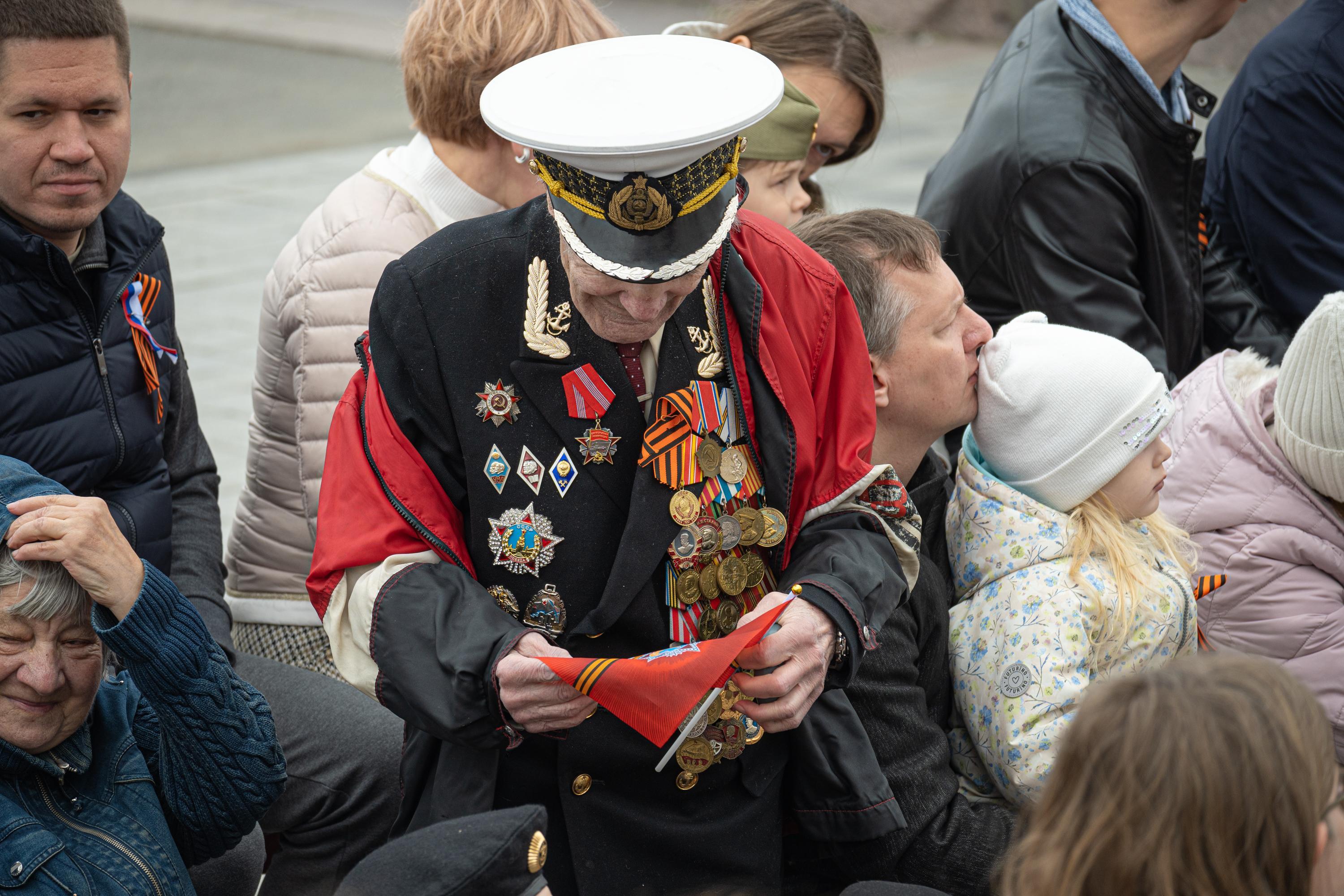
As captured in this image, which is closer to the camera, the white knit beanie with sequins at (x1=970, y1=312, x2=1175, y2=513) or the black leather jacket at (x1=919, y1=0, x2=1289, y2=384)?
the white knit beanie with sequins at (x1=970, y1=312, x2=1175, y2=513)

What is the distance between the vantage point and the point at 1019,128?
3.05m

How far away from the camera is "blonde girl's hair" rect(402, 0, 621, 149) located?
2754 mm

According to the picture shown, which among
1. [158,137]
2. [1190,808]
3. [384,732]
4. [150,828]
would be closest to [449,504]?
[150,828]

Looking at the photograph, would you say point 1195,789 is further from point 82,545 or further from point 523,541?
point 82,545

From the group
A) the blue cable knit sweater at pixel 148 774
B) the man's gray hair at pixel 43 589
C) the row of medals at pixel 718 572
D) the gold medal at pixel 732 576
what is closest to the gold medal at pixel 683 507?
the row of medals at pixel 718 572

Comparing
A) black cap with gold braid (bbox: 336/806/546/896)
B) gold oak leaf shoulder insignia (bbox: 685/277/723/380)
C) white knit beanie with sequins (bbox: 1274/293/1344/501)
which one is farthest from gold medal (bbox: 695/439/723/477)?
white knit beanie with sequins (bbox: 1274/293/1344/501)

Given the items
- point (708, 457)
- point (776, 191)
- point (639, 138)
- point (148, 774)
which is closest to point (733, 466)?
point (708, 457)

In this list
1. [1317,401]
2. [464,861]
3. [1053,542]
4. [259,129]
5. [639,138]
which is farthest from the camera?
[259,129]

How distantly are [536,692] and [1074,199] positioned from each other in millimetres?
1872

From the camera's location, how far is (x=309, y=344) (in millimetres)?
2797

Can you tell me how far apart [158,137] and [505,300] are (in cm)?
986

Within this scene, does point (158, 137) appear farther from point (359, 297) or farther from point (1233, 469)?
point (1233, 469)

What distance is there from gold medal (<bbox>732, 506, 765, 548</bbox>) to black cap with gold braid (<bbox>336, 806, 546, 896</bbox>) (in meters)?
0.63

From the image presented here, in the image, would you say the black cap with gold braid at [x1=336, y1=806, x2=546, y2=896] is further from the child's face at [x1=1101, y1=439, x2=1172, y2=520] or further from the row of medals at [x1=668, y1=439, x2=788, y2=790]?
the child's face at [x1=1101, y1=439, x2=1172, y2=520]
